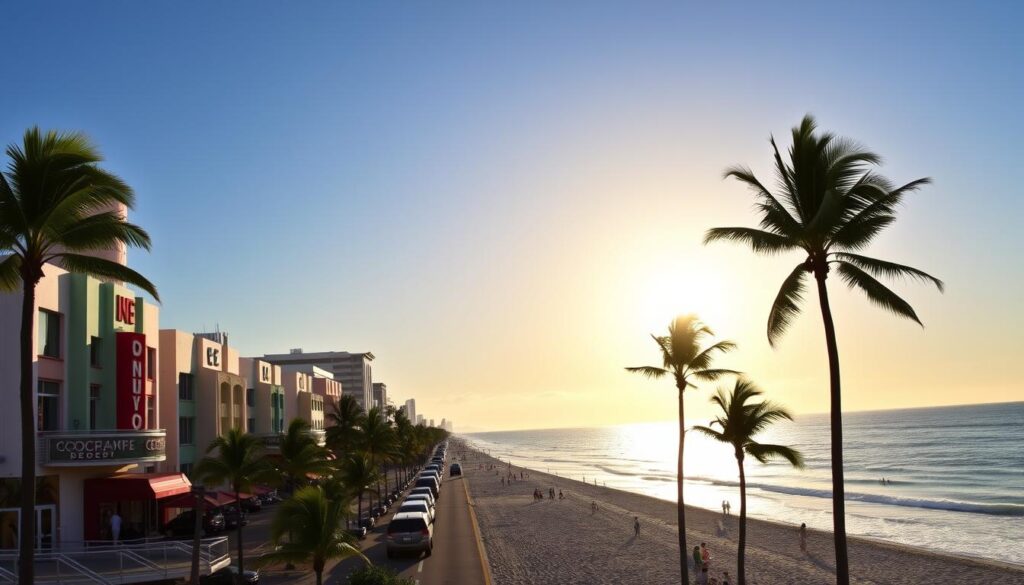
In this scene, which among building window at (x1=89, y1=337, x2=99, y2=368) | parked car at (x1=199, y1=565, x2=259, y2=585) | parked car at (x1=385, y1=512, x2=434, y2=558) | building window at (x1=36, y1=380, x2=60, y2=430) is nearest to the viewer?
parked car at (x1=199, y1=565, x2=259, y2=585)

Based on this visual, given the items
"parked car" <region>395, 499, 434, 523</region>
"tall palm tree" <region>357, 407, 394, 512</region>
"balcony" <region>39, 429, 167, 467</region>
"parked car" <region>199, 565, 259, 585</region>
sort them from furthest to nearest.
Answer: "tall palm tree" <region>357, 407, 394, 512</region> → "parked car" <region>395, 499, 434, 523</region> → "balcony" <region>39, 429, 167, 467</region> → "parked car" <region>199, 565, 259, 585</region>

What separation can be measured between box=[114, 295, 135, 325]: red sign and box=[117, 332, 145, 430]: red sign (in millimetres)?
1052

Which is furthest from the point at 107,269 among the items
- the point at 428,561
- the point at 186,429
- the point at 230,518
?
the point at 230,518

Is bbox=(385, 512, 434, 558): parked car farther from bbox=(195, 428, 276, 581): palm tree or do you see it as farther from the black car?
the black car

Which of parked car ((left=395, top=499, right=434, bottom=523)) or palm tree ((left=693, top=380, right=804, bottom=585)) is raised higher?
palm tree ((left=693, top=380, right=804, bottom=585))

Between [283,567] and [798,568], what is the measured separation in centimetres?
2312

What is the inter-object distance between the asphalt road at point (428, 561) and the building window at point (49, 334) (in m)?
11.5

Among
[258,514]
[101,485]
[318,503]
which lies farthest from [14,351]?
[258,514]

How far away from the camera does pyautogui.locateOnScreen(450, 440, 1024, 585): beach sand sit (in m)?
33.3

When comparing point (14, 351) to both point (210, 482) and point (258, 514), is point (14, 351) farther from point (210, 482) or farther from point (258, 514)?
point (258, 514)

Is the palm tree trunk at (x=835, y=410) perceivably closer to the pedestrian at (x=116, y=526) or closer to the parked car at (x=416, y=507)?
the parked car at (x=416, y=507)

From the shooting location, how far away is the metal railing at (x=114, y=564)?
22.5 m

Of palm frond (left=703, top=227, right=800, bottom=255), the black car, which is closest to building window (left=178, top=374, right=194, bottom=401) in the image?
the black car

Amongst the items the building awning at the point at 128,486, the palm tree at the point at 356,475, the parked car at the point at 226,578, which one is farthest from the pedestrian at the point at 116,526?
the palm tree at the point at 356,475
